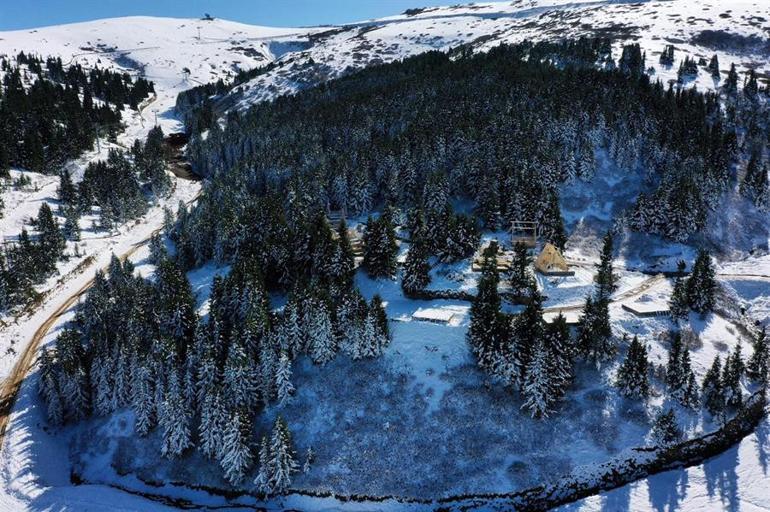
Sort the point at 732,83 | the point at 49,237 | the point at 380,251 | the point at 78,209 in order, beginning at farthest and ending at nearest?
the point at 732,83
the point at 78,209
the point at 49,237
the point at 380,251

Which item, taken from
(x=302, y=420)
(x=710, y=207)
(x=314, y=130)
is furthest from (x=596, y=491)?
(x=314, y=130)

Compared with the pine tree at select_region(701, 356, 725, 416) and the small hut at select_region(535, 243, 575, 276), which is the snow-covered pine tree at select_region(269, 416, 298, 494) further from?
the small hut at select_region(535, 243, 575, 276)

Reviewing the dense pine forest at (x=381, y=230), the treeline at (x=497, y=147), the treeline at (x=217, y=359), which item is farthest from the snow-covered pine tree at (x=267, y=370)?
the treeline at (x=497, y=147)

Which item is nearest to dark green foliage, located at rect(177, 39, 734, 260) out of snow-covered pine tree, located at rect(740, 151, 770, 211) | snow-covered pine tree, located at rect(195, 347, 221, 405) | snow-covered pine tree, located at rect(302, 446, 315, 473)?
snow-covered pine tree, located at rect(740, 151, 770, 211)

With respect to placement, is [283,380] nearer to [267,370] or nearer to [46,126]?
[267,370]

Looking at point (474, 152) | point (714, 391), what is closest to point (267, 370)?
point (714, 391)

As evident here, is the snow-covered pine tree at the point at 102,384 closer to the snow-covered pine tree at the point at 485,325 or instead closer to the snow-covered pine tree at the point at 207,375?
the snow-covered pine tree at the point at 207,375
